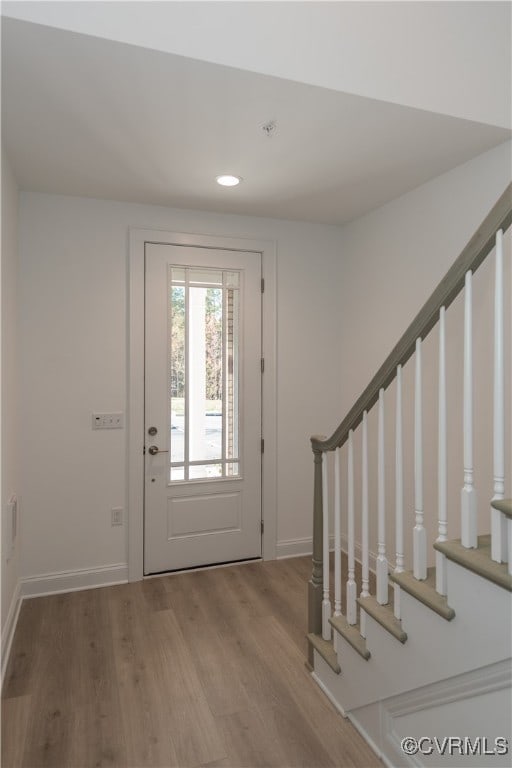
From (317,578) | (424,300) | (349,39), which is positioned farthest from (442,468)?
(349,39)

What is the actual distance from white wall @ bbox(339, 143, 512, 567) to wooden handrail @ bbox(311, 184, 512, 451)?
76cm

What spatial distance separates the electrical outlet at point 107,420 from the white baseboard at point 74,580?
940 mm

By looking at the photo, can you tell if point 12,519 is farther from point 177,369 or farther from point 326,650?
point 326,650

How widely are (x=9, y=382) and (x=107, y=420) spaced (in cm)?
75

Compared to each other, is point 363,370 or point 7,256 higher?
point 7,256

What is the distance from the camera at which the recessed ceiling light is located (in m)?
2.75

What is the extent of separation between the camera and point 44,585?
3.00 metres

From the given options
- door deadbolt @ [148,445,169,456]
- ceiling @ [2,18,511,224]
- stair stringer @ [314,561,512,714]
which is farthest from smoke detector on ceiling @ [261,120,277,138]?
door deadbolt @ [148,445,169,456]

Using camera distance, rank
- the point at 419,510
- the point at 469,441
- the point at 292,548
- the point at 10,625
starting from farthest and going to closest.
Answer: the point at 292,548 < the point at 10,625 < the point at 419,510 < the point at 469,441

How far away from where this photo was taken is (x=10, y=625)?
8.25ft

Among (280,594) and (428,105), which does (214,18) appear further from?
(280,594)

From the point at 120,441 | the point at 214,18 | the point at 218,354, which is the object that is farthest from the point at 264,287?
the point at 214,18

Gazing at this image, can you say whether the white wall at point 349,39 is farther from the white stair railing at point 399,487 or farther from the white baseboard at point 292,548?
the white baseboard at point 292,548

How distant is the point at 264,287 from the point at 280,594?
7.03 feet
